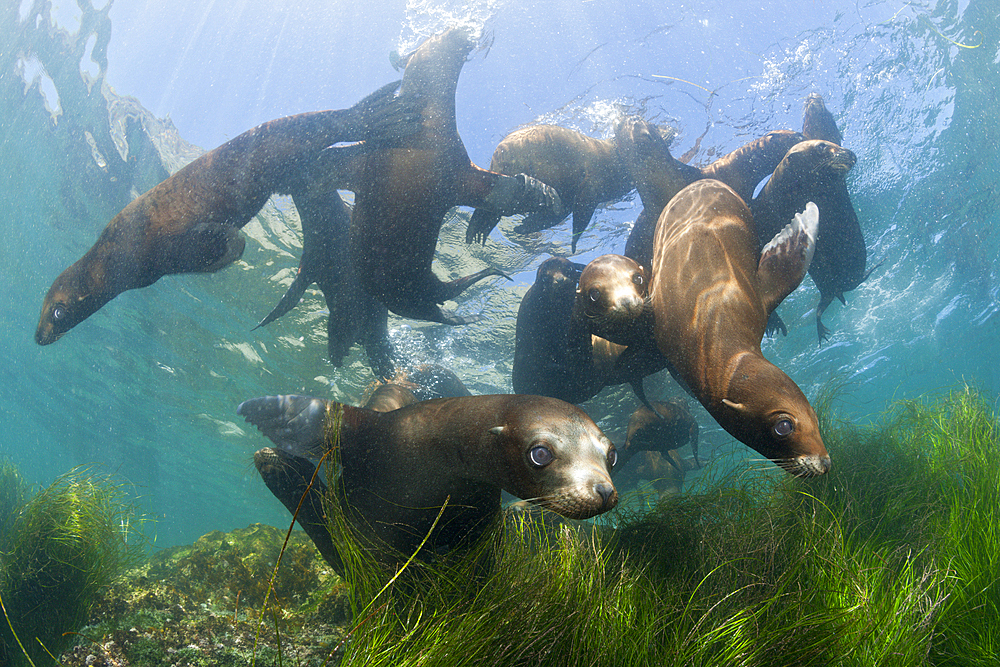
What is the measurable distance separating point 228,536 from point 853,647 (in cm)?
808

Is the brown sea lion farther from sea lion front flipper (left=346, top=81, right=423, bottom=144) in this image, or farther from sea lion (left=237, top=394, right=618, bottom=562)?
sea lion (left=237, top=394, right=618, bottom=562)

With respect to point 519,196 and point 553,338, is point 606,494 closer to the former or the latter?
point 553,338

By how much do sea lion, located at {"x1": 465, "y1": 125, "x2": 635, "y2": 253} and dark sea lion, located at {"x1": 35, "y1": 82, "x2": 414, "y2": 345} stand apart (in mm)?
1329

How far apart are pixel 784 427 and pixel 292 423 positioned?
9.55 feet

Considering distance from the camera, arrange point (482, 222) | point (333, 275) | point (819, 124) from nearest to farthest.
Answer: point (482, 222) → point (819, 124) → point (333, 275)

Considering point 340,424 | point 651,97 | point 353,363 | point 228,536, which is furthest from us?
point 353,363

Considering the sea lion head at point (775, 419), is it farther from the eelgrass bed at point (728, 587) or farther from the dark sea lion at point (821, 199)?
the dark sea lion at point (821, 199)

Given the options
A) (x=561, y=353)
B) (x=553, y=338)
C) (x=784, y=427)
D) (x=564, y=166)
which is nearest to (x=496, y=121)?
(x=564, y=166)

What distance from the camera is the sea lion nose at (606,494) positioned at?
185 centimetres

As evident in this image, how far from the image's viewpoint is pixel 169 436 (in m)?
24.8

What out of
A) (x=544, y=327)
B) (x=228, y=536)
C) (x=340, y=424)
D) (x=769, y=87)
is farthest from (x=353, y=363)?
(x=769, y=87)

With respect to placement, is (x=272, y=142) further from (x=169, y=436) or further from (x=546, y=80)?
(x=169, y=436)

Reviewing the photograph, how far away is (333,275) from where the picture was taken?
16.9 ft

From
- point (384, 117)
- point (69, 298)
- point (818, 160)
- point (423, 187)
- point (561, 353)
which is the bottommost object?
point (561, 353)
